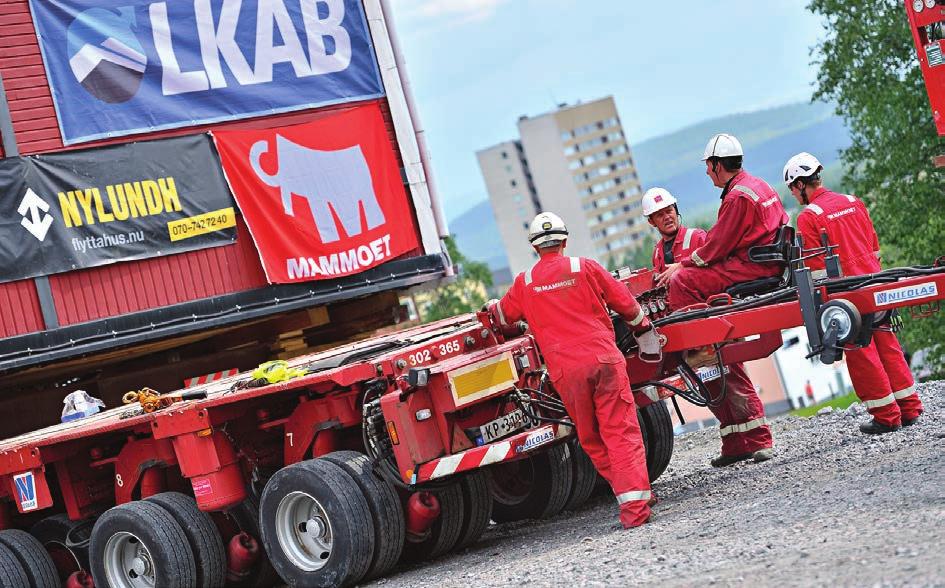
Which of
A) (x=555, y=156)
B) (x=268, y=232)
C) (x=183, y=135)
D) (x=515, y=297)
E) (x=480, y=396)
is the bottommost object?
(x=480, y=396)

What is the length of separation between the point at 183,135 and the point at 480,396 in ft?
23.6

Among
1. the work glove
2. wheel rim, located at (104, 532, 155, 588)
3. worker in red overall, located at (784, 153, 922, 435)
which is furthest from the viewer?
worker in red overall, located at (784, 153, 922, 435)

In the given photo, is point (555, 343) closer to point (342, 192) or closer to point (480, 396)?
point (480, 396)

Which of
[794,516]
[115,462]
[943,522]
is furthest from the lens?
[115,462]

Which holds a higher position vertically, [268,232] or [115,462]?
[268,232]

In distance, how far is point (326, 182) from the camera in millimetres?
15742

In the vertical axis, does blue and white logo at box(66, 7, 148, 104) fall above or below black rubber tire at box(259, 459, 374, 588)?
above

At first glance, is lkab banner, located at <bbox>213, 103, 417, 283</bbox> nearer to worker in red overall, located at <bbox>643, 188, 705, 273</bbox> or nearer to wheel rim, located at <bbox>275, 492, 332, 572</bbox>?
worker in red overall, located at <bbox>643, 188, 705, 273</bbox>

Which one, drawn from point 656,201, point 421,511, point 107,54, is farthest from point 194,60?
point 421,511

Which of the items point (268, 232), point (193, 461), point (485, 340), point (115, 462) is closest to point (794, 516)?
point (485, 340)

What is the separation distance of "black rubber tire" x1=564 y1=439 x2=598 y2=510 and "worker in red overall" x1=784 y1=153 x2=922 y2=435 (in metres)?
2.24

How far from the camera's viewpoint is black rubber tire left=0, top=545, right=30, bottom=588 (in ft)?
35.1

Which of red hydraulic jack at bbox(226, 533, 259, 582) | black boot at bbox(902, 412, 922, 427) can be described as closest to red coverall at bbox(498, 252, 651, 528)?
red hydraulic jack at bbox(226, 533, 259, 582)

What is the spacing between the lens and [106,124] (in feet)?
48.0
